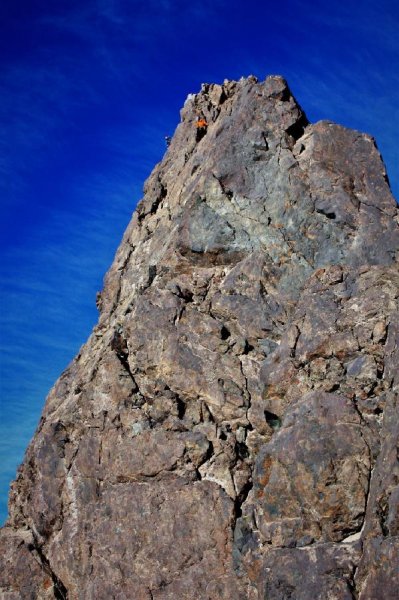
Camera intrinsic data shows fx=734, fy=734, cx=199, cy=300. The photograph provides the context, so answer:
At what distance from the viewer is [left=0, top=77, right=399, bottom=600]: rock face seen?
91.2 feet

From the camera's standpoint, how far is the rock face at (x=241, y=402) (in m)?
27.8

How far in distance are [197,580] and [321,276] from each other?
48.6 ft

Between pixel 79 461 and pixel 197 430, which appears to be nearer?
pixel 197 430

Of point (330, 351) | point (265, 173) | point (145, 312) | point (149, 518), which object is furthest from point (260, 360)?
point (265, 173)

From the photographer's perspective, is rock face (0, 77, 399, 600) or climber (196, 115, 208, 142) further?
climber (196, 115, 208, 142)

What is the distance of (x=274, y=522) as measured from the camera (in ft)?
92.8

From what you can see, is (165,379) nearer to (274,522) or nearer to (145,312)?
(145,312)

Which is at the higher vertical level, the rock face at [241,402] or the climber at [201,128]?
the climber at [201,128]

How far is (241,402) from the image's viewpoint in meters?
33.2

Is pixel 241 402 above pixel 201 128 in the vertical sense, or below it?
below

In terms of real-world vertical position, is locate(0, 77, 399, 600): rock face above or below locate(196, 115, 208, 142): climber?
below

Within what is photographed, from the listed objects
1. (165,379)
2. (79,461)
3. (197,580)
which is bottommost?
(197,580)

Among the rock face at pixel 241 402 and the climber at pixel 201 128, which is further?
the climber at pixel 201 128

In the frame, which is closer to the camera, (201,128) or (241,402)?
(241,402)
